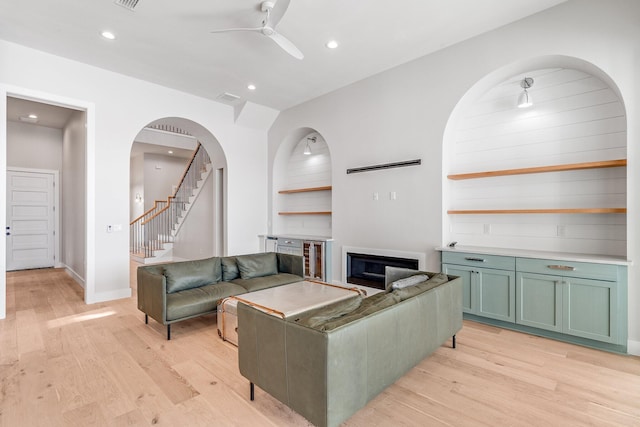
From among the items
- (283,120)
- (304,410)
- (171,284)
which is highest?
(283,120)

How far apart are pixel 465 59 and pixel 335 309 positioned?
3569 mm

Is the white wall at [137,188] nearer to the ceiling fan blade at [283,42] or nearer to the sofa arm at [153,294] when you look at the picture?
the sofa arm at [153,294]

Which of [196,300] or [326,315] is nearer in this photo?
[326,315]

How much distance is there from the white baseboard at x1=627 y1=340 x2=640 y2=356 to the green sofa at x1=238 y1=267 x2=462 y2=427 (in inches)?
81.9

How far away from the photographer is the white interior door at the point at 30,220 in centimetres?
682

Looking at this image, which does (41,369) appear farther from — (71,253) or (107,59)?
(71,253)

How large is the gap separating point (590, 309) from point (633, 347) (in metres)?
0.46

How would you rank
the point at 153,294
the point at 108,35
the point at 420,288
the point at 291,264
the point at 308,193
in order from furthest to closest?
1. the point at 308,193
2. the point at 291,264
3. the point at 108,35
4. the point at 153,294
5. the point at 420,288

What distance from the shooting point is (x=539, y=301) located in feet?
10.9

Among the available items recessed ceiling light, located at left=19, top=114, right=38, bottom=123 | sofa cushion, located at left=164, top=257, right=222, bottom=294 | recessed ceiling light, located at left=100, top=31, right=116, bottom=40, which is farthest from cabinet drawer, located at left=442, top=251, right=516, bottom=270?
recessed ceiling light, located at left=19, top=114, right=38, bottom=123

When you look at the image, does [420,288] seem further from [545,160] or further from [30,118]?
[30,118]

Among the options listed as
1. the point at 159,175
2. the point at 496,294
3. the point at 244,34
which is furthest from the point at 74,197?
the point at 496,294

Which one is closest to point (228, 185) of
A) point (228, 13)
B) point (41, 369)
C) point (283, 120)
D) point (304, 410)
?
point (283, 120)

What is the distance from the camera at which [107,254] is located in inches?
190
